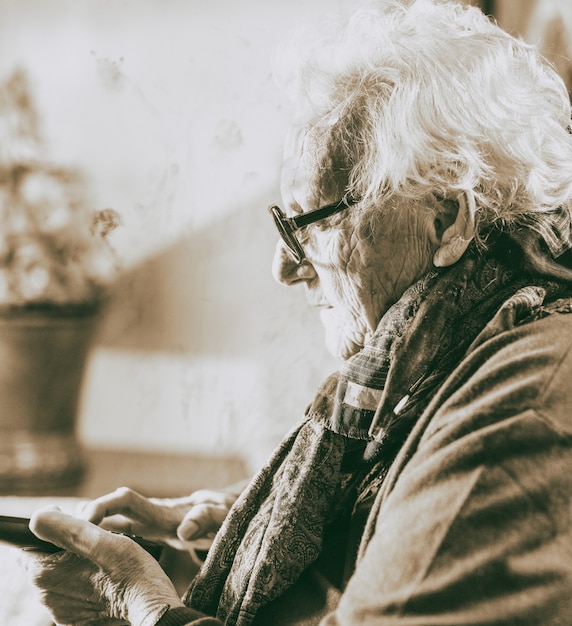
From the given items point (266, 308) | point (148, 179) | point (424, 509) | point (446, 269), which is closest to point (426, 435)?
point (424, 509)

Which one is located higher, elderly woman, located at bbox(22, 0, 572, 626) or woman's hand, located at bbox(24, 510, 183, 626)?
elderly woman, located at bbox(22, 0, 572, 626)

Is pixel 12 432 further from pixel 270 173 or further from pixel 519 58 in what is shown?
pixel 519 58

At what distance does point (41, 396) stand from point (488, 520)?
1158 mm

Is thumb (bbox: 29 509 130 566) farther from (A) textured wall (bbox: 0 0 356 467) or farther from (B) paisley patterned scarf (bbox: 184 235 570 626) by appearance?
(A) textured wall (bbox: 0 0 356 467)

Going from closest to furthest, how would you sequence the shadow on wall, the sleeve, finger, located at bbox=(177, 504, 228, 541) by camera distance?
the sleeve
finger, located at bbox=(177, 504, 228, 541)
the shadow on wall

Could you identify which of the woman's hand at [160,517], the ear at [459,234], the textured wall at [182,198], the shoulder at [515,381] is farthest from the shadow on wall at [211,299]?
the shoulder at [515,381]

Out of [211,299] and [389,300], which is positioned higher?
[389,300]

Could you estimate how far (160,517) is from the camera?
123cm

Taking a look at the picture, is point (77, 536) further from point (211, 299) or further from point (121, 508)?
point (211, 299)

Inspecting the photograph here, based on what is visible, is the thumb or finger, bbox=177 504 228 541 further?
finger, bbox=177 504 228 541

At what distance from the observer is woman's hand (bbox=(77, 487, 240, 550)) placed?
117 centimetres

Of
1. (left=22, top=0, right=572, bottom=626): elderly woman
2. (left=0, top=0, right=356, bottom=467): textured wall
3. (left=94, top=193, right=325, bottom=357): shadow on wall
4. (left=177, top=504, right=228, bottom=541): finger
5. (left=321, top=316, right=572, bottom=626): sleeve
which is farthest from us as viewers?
(left=94, top=193, right=325, bottom=357): shadow on wall

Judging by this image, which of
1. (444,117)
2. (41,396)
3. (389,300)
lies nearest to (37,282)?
(41,396)

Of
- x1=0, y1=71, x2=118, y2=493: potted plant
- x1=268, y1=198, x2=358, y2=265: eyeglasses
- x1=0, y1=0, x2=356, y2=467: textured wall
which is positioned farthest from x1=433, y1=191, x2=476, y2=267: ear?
x1=0, y1=71, x2=118, y2=493: potted plant
